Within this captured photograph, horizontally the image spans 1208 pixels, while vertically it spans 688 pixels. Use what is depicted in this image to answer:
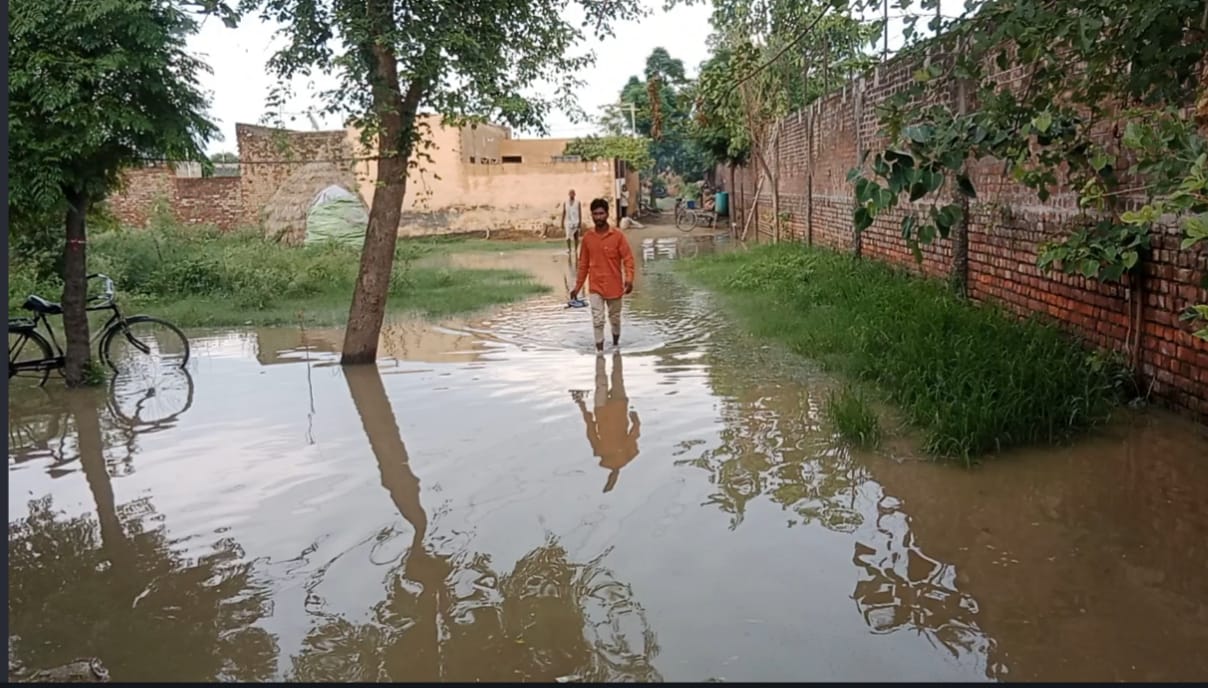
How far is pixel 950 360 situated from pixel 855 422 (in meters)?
1.26

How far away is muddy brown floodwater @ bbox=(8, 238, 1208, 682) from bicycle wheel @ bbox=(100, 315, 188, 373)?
1365 millimetres

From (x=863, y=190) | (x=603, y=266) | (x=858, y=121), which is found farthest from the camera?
(x=858, y=121)

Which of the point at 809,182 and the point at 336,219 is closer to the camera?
the point at 809,182

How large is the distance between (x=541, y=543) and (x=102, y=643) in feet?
6.12

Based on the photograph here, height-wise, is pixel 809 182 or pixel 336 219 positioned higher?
pixel 809 182

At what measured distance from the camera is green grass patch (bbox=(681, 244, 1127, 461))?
18.5 ft

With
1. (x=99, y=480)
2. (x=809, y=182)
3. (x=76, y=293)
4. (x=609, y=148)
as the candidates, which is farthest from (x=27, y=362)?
(x=609, y=148)

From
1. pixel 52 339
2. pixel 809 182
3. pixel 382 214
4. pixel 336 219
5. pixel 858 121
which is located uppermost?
pixel 858 121

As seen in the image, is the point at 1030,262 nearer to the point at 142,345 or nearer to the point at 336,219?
the point at 142,345

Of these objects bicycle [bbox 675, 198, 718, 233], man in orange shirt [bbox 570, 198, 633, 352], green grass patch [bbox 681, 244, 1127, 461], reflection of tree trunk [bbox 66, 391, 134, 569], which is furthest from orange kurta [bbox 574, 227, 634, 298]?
bicycle [bbox 675, 198, 718, 233]

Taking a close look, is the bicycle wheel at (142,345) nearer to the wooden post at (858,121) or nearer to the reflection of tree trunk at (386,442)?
the reflection of tree trunk at (386,442)

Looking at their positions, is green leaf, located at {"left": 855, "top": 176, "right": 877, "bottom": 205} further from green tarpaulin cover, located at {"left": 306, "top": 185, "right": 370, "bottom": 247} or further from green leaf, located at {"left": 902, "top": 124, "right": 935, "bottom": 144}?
green tarpaulin cover, located at {"left": 306, "top": 185, "right": 370, "bottom": 247}

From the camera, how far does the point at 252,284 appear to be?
570 inches

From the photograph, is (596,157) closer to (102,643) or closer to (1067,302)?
(1067,302)
